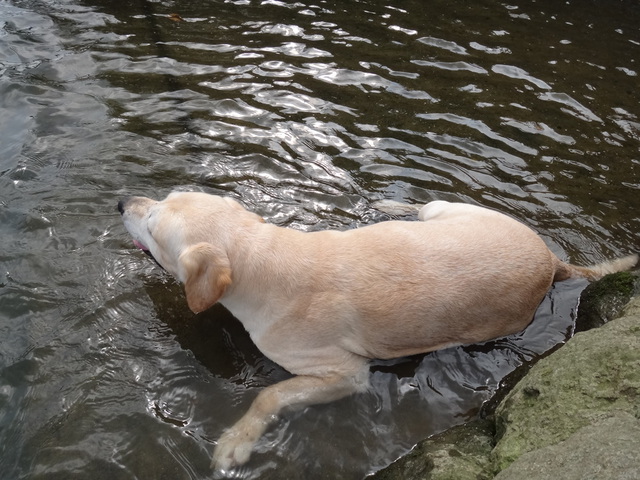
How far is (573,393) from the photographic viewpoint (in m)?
3.17

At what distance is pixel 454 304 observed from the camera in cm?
418

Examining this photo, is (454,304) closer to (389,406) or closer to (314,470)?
(389,406)

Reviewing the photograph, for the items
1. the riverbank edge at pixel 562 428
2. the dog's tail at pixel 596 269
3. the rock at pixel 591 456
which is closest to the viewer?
the rock at pixel 591 456

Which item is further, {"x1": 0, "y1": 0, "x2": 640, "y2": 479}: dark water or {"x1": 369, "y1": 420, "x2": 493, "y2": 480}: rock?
{"x1": 0, "y1": 0, "x2": 640, "y2": 479}: dark water

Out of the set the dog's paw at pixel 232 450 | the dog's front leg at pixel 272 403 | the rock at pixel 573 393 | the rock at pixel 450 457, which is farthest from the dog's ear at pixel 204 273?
the rock at pixel 573 393

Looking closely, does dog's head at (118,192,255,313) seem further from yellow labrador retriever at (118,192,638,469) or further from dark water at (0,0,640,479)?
dark water at (0,0,640,479)

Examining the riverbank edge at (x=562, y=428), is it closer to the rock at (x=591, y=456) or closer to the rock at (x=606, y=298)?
the rock at (x=591, y=456)

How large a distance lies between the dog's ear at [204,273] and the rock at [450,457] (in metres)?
1.68

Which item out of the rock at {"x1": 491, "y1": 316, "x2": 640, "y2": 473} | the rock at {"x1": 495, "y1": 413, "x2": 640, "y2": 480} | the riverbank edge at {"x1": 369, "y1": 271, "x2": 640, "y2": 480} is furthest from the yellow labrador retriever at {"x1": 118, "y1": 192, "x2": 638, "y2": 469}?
the rock at {"x1": 495, "y1": 413, "x2": 640, "y2": 480}

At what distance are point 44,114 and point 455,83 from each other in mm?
5402

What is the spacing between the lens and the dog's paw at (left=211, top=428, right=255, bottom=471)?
3826 mm

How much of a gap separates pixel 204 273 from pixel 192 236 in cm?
30

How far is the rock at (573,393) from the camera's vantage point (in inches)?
117

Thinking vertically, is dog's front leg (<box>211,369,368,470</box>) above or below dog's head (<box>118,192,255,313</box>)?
below
